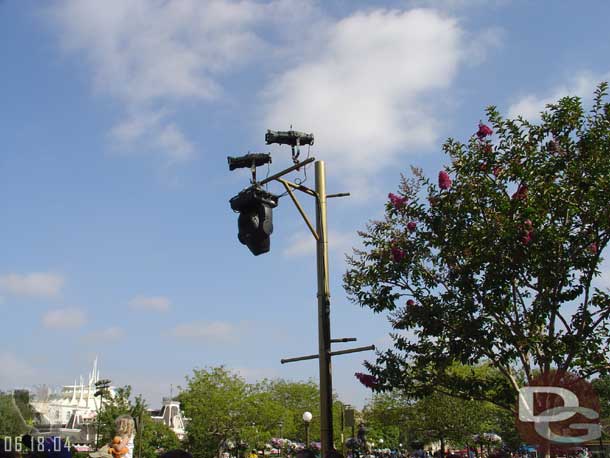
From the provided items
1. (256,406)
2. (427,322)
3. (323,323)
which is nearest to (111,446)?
(323,323)

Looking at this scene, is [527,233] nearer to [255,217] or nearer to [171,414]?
[255,217]

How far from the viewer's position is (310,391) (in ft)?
274

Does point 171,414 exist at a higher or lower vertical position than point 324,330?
lower

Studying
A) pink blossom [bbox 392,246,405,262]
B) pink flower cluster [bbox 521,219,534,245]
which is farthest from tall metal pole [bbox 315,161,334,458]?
pink blossom [bbox 392,246,405,262]

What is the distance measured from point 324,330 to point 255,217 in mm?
1497

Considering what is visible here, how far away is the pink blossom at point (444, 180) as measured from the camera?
12106 mm

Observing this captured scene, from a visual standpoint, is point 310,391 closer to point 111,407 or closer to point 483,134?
point 111,407

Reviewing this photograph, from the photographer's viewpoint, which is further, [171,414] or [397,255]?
[171,414]

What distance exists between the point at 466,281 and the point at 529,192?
1.90m

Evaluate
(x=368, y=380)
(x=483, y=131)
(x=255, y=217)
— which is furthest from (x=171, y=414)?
(x=255, y=217)

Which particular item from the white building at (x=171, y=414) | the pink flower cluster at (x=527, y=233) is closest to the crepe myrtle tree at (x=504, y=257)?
the pink flower cluster at (x=527, y=233)

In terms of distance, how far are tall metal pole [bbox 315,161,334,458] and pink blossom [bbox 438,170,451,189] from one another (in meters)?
4.86

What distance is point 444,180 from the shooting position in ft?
39.7

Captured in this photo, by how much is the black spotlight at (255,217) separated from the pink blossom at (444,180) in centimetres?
563
